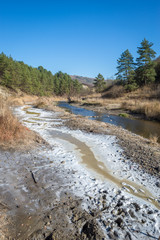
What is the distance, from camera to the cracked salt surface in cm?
251

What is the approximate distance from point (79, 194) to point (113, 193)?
2.73 ft

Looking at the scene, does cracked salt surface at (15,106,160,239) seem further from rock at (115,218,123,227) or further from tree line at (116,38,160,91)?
tree line at (116,38,160,91)

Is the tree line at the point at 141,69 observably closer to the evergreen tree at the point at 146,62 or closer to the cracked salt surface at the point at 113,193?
the evergreen tree at the point at 146,62

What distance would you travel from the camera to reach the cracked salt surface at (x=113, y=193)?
2.51 meters

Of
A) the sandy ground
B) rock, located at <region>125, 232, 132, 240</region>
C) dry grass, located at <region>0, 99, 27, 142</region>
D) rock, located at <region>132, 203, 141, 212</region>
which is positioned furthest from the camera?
dry grass, located at <region>0, 99, 27, 142</region>

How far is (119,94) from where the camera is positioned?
39.2m

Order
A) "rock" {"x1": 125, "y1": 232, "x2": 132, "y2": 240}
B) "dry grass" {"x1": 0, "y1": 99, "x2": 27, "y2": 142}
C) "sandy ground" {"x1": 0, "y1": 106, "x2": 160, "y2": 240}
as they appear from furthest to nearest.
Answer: "dry grass" {"x1": 0, "y1": 99, "x2": 27, "y2": 142} → "sandy ground" {"x1": 0, "y1": 106, "x2": 160, "y2": 240} → "rock" {"x1": 125, "y1": 232, "x2": 132, "y2": 240}

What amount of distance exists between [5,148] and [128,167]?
4.68 m

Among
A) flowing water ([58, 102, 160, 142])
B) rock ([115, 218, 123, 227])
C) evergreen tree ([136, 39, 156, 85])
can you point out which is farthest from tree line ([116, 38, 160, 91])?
rock ([115, 218, 123, 227])

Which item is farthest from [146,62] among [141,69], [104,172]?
[104,172]

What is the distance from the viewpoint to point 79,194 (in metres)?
3.35

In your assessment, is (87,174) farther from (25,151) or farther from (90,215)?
(25,151)

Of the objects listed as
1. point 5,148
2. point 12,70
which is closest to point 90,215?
point 5,148

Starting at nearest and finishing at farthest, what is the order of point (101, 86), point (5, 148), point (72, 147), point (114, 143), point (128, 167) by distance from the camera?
point (128, 167) → point (5, 148) → point (72, 147) → point (114, 143) → point (101, 86)
